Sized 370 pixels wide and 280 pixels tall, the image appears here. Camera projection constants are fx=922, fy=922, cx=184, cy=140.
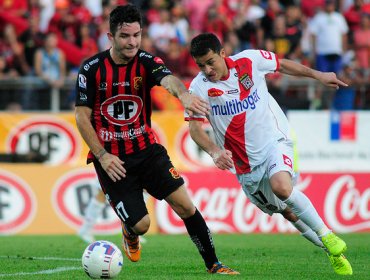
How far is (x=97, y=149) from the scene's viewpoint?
9211 millimetres

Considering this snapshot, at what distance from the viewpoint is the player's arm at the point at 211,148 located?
8.97 m

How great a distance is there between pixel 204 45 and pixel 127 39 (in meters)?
0.82

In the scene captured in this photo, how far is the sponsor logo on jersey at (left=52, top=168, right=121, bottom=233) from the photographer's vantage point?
656 inches

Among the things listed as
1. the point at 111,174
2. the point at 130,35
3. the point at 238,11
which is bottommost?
the point at 111,174

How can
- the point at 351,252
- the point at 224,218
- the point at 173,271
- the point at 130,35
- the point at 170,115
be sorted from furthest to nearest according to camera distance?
1. the point at 170,115
2. the point at 224,218
3. the point at 351,252
4. the point at 173,271
5. the point at 130,35

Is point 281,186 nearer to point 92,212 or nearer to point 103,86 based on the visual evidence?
point 103,86

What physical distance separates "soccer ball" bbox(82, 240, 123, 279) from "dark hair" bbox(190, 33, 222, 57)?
2.16 metres

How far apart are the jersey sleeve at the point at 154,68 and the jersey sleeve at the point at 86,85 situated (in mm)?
509

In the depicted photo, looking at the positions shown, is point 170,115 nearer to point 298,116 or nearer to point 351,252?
point 298,116

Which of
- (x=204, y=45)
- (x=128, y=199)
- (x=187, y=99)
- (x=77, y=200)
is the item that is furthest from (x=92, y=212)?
(x=187, y=99)

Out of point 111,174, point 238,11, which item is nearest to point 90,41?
point 238,11

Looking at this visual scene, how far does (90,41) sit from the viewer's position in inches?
772

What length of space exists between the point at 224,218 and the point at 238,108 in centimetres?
739

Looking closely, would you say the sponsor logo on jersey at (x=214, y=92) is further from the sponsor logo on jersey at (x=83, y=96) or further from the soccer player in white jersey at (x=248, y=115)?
the sponsor logo on jersey at (x=83, y=96)
